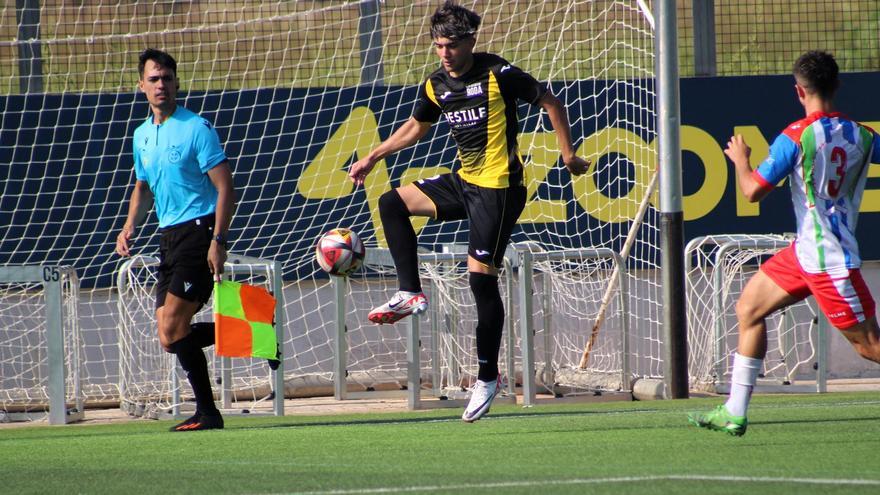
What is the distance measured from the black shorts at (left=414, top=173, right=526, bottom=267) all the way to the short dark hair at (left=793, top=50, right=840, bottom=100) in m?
1.87

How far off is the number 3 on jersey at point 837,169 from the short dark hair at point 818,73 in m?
0.27

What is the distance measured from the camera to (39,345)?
455 inches

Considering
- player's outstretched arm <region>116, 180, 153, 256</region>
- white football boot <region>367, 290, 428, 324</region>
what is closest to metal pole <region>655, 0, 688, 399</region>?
white football boot <region>367, 290, 428, 324</region>

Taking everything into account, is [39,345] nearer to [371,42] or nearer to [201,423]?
[201,423]

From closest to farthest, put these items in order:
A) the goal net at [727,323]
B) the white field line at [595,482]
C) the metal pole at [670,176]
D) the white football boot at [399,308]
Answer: the white field line at [595,482] < the white football boot at [399,308] < the metal pole at [670,176] < the goal net at [727,323]

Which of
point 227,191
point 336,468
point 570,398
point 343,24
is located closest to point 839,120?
point 336,468

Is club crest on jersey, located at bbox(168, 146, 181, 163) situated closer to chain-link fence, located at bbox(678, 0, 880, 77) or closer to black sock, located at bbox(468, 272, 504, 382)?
black sock, located at bbox(468, 272, 504, 382)

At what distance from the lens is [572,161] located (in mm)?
7113

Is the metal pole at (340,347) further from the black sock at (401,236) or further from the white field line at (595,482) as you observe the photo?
the white field line at (595,482)

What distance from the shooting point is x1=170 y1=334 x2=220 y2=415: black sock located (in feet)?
26.8

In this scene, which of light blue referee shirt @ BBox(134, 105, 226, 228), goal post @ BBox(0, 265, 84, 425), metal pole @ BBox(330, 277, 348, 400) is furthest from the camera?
metal pole @ BBox(330, 277, 348, 400)

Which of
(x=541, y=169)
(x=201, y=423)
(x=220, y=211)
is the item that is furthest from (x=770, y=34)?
(x=201, y=423)

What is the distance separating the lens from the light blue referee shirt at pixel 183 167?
7996mm

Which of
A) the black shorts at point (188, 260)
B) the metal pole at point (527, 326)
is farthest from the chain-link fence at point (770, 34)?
the black shorts at point (188, 260)
